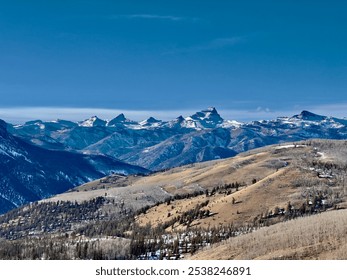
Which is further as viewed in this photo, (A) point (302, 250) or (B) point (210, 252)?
(B) point (210, 252)

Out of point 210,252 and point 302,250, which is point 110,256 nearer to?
point 210,252

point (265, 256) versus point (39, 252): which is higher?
point (265, 256)

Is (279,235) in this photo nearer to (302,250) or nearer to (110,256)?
(302,250)

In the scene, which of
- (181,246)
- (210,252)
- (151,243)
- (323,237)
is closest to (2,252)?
(151,243)

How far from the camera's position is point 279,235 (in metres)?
109
